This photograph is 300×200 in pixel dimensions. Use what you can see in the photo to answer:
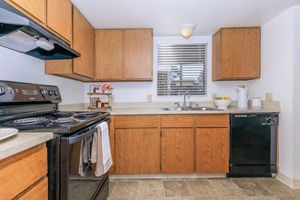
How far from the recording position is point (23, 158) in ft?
2.65

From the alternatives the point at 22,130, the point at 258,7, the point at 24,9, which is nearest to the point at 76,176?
the point at 22,130

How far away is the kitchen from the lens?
1.77 metres

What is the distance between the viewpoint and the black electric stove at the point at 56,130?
102cm

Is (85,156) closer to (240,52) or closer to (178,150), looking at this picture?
(178,150)

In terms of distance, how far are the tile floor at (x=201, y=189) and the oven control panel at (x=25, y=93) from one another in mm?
1211

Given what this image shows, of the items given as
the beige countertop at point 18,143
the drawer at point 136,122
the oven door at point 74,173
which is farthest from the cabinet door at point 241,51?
the beige countertop at point 18,143

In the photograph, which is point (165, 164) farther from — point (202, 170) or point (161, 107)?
point (161, 107)

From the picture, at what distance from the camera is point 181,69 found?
10.2 ft

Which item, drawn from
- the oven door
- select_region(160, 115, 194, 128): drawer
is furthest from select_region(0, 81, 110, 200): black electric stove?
select_region(160, 115, 194, 128): drawer

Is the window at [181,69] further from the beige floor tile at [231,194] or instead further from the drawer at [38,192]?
the drawer at [38,192]

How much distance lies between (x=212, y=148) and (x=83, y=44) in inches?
80.0

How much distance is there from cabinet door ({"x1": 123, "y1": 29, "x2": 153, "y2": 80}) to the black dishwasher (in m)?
1.33

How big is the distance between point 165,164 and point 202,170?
475 millimetres

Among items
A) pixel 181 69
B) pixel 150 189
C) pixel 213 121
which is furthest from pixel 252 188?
pixel 181 69
